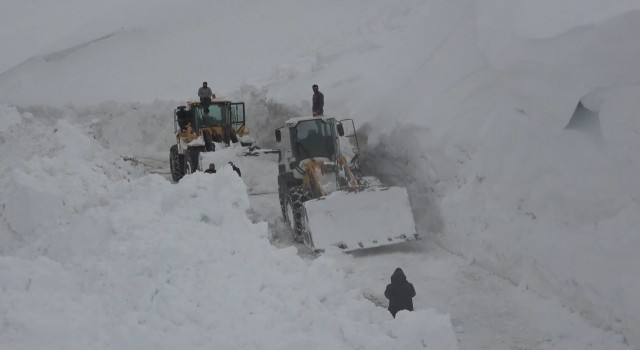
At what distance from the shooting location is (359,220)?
871 cm

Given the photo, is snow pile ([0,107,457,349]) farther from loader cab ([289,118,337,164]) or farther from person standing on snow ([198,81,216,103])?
person standing on snow ([198,81,216,103])

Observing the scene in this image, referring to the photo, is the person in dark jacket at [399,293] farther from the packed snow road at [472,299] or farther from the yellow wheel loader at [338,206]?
the yellow wheel loader at [338,206]

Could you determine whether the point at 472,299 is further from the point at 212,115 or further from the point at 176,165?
the point at 176,165

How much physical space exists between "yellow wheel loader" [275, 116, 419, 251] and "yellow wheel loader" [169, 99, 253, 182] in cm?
341

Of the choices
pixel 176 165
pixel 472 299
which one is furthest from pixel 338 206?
pixel 176 165

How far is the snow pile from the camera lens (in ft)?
13.1

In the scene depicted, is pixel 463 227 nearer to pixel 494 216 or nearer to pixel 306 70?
pixel 494 216

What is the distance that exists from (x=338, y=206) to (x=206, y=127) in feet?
19.7

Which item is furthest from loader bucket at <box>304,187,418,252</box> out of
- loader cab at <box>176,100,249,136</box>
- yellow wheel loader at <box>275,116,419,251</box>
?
loader cab at <box>176,100,249,136</box>

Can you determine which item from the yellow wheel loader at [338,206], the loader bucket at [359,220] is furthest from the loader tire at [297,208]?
the loader bucket at [359,220]

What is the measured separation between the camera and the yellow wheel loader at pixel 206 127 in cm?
1323

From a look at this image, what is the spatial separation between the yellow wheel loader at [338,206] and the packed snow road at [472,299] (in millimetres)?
237

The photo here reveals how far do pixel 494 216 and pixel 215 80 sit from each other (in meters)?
17.3

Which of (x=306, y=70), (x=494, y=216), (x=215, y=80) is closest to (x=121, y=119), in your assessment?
(x=215, y=80)
